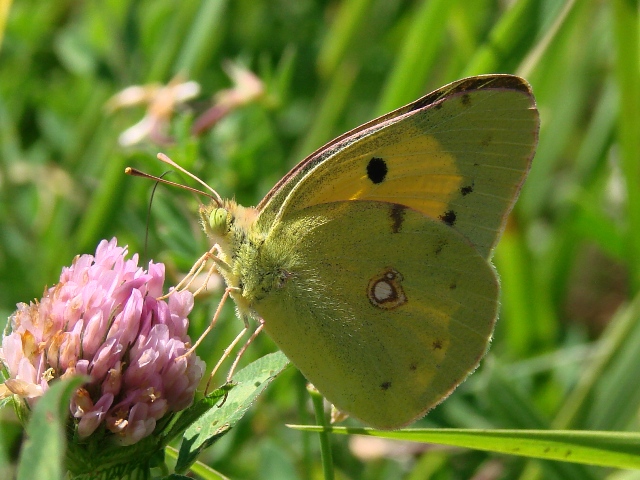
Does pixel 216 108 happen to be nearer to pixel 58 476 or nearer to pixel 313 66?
pixel 313 66

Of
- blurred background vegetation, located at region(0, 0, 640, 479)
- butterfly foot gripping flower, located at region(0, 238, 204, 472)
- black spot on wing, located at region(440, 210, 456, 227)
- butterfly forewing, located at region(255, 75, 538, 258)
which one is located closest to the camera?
butterfly foot gripping flower, located at region(0, 238, 204, 472)

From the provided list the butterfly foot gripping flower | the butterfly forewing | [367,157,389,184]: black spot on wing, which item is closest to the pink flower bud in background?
the butterfly foot gripping flower

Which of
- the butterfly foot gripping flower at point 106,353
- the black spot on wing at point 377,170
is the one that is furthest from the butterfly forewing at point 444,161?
the butterfly foot gripping flower at point 106,353

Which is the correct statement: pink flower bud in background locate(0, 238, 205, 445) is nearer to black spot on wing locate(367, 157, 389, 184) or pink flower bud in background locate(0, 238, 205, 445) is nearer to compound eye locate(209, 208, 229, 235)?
compound eye locate(209, 208, 229, 235)

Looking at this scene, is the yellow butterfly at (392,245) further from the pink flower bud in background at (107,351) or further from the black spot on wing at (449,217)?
the pink flower bud in background at (107,351)

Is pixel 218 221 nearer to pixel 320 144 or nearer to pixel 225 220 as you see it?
pixel 225 220

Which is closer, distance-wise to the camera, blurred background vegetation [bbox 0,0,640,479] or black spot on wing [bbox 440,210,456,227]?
black spot on wing [bbox 440,210,456,227]
